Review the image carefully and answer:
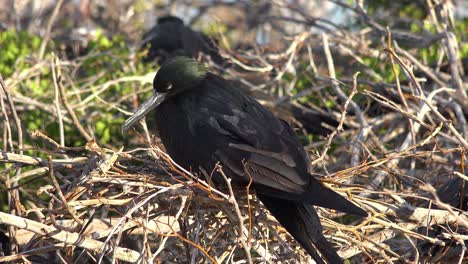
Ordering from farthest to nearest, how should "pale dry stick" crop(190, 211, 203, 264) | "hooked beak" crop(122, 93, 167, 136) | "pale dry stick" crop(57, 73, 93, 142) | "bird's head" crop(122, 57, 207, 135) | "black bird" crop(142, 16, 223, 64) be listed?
"black bird" crop(142, 16, 223, 64)
"pale dry stick" crop(57, 73, 93, 142)
"bird's head" crop(122, 57, 207, 135)
"hooked beak" crop(122, 93, 167, 136)
"pale dry stick" crop(190, 211, 203, 264)

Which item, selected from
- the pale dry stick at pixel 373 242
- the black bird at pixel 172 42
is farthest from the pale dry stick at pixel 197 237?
the black bird at pixel 172 42

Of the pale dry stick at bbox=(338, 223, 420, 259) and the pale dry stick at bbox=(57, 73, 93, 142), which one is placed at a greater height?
the pale dry stick at bbox=(57, 73, 93, 142)

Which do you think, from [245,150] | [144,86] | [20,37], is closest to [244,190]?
[245,150]

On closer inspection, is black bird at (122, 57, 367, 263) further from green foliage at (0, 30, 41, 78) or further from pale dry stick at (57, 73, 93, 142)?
green foliage at (0, 30, 41, 78)

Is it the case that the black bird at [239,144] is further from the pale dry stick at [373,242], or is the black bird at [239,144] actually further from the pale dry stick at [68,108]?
the pale dry stick at [68,108]

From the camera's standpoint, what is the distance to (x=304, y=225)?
10.6 feet

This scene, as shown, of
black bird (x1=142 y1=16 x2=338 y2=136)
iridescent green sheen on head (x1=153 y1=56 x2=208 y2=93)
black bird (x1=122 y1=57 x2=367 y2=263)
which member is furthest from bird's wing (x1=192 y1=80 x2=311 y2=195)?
black bird (x1=142 y1=16 x2=338 y2=136)

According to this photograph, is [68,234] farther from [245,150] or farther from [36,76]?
[36,76]

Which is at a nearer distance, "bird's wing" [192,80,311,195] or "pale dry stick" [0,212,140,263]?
"pale dry stick" [0,212,140,263]

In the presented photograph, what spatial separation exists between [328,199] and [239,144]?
490mm

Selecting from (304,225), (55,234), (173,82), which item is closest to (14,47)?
(173,82)

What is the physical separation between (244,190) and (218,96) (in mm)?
512

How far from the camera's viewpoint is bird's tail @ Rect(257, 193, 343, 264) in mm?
3182

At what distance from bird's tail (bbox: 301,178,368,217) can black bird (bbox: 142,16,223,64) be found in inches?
143
